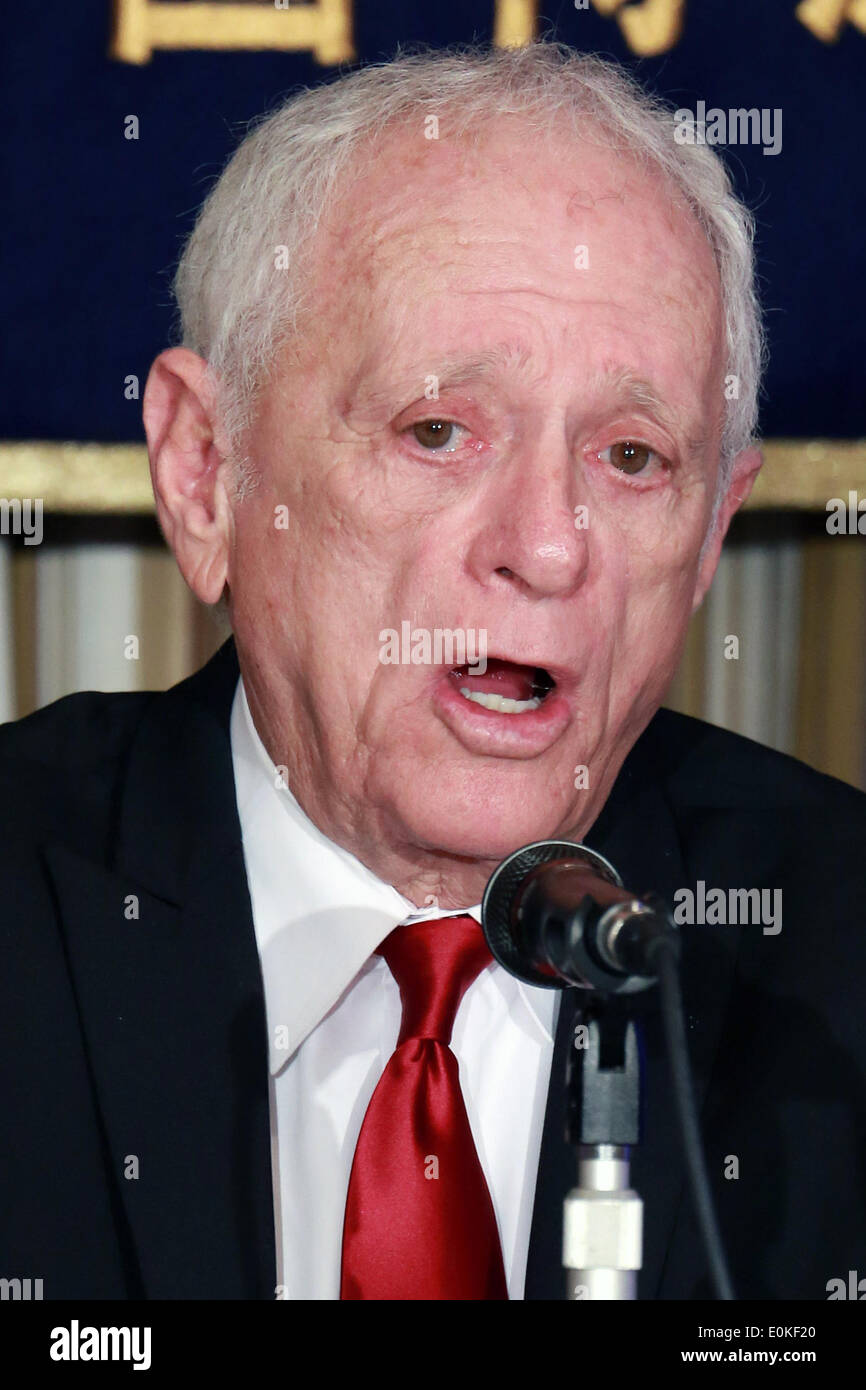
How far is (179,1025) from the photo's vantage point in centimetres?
128

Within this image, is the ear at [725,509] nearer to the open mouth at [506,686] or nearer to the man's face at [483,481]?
the man's face at [483,481]

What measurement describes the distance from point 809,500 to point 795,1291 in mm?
1146

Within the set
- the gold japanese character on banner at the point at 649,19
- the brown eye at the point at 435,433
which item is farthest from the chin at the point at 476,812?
the gold japanese character on banner at the point at 649,19

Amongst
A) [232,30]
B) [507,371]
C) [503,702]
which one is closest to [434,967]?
[503,702]

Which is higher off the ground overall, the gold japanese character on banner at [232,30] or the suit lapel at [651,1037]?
the gold japanese character on banner at [232,30]

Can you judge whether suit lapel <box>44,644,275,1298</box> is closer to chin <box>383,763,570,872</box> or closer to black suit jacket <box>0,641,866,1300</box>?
black suit jacket <box>0,641,866,1300</box>

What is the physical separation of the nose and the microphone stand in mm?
442

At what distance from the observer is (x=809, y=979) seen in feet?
4.64

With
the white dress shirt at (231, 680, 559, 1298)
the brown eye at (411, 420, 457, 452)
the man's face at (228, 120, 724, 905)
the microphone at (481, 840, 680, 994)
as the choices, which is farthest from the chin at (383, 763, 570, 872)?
the microphone at (481, 840, 680, 994)

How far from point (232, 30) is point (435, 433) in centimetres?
104

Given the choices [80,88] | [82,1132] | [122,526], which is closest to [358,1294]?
[82,1132]

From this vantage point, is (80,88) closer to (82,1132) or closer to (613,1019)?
(82,1132)

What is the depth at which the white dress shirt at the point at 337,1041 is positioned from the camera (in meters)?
1.29

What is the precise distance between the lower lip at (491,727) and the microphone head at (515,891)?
0.38 m
